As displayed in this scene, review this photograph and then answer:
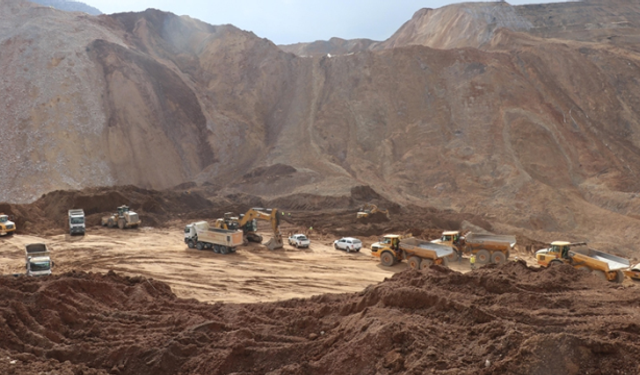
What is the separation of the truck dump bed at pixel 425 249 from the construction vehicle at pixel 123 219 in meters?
17.5

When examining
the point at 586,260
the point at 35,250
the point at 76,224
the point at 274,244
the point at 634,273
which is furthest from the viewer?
the point at 76,224

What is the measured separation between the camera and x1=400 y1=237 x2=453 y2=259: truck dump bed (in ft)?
72.8

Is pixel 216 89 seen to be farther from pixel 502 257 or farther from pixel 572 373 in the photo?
pixel 572 373

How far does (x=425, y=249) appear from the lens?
22500mm

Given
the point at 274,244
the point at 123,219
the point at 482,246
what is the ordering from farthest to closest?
the point at 123,219 → the point at 274,244 → the point at 482,246

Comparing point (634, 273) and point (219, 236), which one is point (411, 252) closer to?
point (634, 273)

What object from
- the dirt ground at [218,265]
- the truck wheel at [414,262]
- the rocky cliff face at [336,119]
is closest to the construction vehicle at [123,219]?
the dirt ground at [218,265]

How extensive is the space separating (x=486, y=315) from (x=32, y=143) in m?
41.9

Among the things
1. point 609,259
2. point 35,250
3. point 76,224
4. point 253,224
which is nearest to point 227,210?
point 253,224

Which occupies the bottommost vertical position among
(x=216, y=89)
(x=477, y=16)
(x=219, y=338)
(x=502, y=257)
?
(x=502, y=257)

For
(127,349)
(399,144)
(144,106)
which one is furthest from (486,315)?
(144,106)

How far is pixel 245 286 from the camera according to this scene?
63.1 ft

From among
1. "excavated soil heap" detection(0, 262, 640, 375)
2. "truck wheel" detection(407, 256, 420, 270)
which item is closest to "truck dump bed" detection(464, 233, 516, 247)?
"truck wheel" detection(407, 256, 420, 270)

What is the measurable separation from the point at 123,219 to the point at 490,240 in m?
21.9
